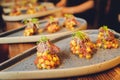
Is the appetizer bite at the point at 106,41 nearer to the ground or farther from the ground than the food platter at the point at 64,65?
farther from the ground

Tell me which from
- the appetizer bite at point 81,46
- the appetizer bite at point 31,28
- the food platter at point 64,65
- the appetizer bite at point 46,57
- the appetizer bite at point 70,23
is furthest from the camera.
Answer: the appetizer bite at point 70,23

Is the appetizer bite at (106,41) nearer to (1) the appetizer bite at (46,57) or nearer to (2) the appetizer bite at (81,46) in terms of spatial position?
(2) the appetizer bite at (81,46)

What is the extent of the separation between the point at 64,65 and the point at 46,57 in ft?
0.52

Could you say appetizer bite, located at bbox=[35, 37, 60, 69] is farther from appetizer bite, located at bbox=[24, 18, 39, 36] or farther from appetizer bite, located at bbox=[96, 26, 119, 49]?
appetizer bite, located at bbox=[24, 18, 39, 36]

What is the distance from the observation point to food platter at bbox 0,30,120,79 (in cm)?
158

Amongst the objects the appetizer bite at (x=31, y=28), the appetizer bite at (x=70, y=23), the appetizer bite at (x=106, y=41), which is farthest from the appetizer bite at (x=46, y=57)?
the appetizer bite at (x=70, y=23)

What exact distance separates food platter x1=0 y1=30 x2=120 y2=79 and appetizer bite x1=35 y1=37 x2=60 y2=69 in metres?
0.05

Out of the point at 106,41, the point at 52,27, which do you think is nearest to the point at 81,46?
the point at 106,41

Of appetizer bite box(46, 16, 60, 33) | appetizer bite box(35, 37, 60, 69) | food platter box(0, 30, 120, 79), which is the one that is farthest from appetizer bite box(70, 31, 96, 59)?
appetizer bite box(46, 16, 60, 33)

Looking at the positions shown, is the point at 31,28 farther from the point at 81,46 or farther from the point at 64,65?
the point at 64,65

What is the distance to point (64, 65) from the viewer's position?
1.82 metres

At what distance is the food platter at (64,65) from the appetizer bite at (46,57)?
46 mm

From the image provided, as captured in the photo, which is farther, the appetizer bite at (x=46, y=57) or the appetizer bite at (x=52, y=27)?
the appetizer bite at (x=52, y=27)

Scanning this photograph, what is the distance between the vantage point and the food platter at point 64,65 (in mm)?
1577
